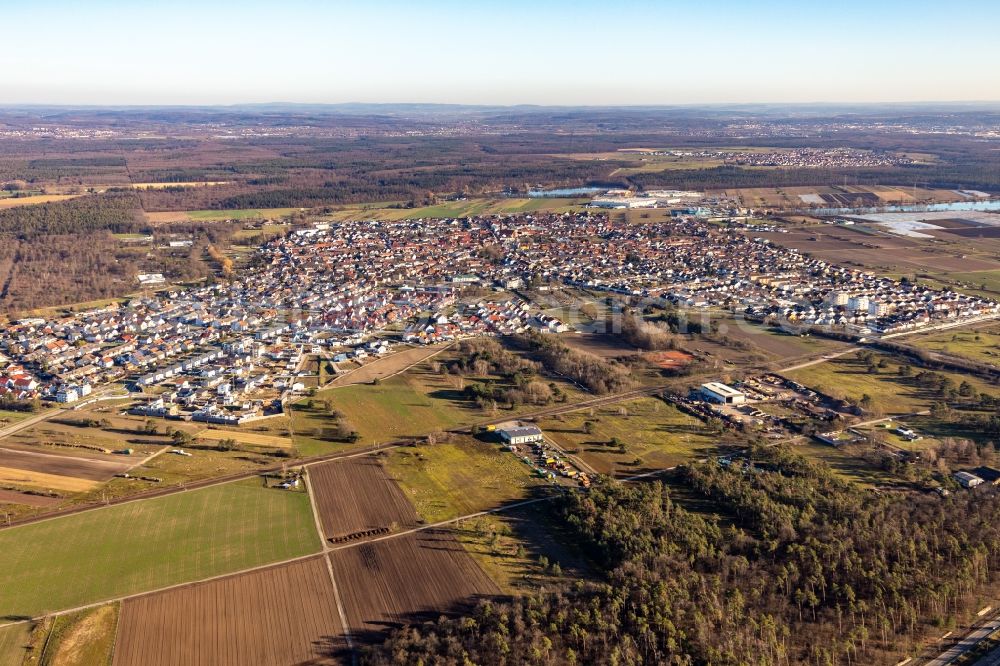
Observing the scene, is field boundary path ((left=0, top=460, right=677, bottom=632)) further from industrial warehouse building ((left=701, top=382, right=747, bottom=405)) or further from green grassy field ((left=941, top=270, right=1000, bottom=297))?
green grassy field ((left=941, top=270, right=1000, bottom=297))

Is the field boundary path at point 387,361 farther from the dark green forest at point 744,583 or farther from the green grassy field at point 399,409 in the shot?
the dark green forest at point 744,583

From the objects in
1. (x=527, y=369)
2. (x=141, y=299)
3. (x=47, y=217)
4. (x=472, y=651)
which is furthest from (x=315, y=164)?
(x=472, y=651)

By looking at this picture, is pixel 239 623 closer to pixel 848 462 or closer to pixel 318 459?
pixel 318 459

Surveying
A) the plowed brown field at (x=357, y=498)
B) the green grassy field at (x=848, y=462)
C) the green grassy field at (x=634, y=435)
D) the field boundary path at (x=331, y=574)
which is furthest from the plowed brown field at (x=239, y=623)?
the green grassy field at (x=848, y=462)

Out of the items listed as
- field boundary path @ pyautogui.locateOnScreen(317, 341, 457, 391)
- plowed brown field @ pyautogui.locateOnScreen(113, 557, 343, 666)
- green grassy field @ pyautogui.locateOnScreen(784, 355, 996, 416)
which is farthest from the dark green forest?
field boundary path @ pyautogui.locateOnScreen(317, 341, 457, 391)

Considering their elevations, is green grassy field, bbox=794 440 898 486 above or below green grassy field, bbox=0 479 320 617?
above

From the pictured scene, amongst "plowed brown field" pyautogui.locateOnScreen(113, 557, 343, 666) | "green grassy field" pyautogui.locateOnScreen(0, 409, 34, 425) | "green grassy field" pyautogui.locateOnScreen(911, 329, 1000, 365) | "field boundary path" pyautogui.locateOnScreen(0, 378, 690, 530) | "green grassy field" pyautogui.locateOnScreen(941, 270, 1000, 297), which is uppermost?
"green grassy field" pyautogui.locateOnScreen(941, 270, 1000, 297)

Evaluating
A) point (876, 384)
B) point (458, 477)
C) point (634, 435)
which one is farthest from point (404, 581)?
point (876, 384)
